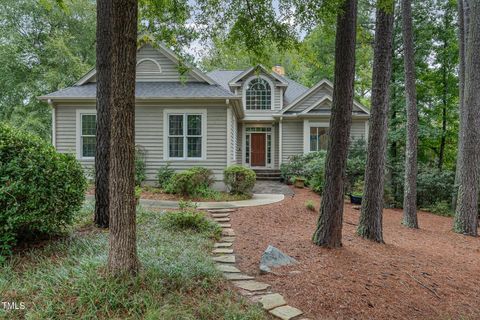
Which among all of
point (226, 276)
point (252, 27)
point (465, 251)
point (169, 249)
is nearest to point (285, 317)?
point (226, 276)

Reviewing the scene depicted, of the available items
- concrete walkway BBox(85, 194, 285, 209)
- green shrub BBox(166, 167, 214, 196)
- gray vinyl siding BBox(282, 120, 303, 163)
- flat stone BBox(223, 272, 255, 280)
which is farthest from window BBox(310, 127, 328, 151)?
flat stone BBox(223, 272, 255, 280)

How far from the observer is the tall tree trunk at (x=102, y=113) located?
4945mm

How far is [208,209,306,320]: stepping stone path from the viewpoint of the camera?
2769mm

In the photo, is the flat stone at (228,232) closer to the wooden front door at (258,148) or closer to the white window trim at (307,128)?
the white window trim at (307,128)

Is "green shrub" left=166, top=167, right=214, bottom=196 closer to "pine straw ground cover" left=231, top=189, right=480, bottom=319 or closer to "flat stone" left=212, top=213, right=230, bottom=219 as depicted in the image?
"flat stone" left=212, top=213, right=230, bottom=219

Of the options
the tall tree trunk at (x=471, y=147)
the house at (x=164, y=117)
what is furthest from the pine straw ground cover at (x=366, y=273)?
the house at (x=164, y=117)

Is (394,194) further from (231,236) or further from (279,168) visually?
(231,236)

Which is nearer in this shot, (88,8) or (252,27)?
(252,27)

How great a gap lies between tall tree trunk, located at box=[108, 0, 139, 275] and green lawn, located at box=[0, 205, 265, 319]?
259 millimetres

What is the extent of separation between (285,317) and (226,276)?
3.21 ft

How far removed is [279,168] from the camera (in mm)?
15164

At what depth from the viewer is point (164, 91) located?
10.2 meters

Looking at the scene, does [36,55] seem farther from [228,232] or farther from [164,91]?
[228,232]

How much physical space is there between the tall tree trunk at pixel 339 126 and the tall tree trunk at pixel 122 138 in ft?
9.79
